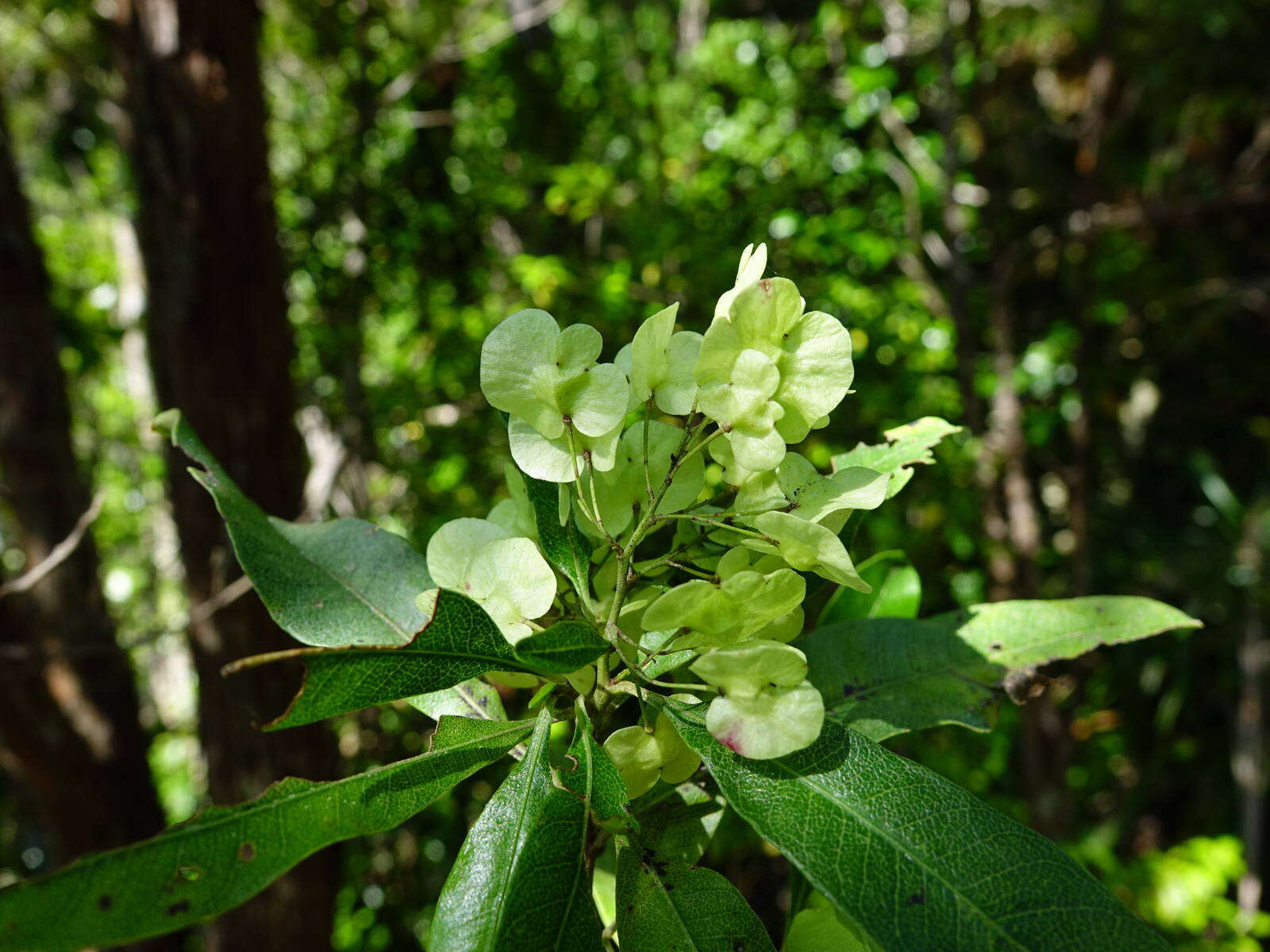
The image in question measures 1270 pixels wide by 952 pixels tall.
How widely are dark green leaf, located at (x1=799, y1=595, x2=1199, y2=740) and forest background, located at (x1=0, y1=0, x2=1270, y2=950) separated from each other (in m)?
0.92

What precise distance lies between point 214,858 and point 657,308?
159 cm

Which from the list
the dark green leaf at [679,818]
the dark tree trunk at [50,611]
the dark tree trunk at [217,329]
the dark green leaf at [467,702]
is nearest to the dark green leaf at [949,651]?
the dark green leaf at [679,818]

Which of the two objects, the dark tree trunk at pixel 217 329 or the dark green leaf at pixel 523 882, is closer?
the dark green leaf at pixel 523 882

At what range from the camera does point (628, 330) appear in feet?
6.92

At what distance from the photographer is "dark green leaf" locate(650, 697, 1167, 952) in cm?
36

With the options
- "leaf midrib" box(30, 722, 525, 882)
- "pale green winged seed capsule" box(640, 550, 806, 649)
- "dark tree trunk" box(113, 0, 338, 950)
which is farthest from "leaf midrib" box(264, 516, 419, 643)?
"dark tree trunk" box(113, 0, 338, 950)

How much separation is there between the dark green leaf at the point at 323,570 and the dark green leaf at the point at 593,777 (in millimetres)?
140

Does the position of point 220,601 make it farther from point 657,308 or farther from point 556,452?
point 657,308

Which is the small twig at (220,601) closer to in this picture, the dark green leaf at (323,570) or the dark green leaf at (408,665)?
the dark green leaf at (323,570)

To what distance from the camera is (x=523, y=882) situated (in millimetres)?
387

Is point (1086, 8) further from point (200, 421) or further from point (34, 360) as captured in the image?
point (34, 360)

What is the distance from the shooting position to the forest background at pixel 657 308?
4.79 ft

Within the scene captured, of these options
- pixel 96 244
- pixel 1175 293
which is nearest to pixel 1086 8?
pixel 1175 293

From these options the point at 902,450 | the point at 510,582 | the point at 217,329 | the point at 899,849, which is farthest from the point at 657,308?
the point at 899,849
